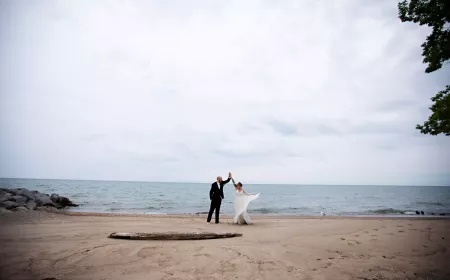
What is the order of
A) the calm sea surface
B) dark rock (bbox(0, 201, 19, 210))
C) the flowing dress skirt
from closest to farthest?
the flowing dress skirt, dark rock (bbox(0, 201, 19, 210)), the calm sea surface

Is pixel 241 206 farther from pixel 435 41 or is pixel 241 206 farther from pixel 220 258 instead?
pixel 435 41

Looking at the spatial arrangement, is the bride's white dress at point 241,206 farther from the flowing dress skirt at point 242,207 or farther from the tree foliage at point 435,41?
the tree foliage at point 435,41

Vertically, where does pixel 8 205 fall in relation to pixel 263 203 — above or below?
above

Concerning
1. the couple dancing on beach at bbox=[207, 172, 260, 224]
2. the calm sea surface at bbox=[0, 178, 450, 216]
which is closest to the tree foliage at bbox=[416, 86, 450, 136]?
the couple dancing on beach at bbox=[207, 172, 260, 224]

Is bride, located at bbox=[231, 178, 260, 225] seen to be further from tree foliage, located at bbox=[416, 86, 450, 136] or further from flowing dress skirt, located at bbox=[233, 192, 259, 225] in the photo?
tree foliage, located at bbox=[416, 86, 450, 136]

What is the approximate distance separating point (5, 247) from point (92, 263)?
2230 mm

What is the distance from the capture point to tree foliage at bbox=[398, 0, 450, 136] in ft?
19.4

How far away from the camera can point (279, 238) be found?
870 cm

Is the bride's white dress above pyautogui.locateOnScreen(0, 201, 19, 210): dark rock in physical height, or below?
above

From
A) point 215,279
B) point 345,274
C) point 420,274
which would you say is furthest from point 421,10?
point 215,279

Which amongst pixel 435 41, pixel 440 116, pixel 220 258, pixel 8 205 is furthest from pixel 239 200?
pixel 8 205

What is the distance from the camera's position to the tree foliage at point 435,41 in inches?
233

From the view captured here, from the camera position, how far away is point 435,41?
20.8ft

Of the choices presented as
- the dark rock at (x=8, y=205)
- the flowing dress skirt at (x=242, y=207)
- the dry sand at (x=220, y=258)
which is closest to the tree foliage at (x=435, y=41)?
the dry sand at (x=220, y=258)
